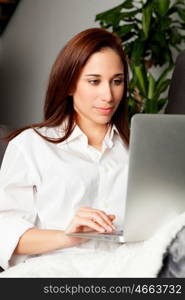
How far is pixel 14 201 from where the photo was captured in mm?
1389

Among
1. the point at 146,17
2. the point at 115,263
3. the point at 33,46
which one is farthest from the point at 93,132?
the point at 33,46

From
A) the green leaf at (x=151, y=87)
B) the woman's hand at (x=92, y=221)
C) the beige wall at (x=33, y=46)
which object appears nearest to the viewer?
the woman's hand at (x=92, y=221)

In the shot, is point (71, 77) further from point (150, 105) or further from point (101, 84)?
point (150, 105)

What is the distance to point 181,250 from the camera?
896 mm

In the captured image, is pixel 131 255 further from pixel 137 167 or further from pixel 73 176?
pixel 73 176

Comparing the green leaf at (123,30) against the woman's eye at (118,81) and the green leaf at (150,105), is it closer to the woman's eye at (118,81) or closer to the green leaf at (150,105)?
the green leaf at (150,105)

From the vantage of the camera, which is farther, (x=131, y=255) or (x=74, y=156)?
(x=74, y=156)

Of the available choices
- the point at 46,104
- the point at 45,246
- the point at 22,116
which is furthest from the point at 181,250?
the point at 22,116

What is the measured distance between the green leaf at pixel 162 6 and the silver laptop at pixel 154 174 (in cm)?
185

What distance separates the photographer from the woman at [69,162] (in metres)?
1.38

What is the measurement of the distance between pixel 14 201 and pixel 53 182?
12 cm

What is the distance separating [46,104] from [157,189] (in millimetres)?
661

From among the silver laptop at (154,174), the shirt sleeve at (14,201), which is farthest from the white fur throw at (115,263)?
the shirt sleeve at (14,201)

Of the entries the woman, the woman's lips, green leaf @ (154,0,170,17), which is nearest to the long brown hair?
the woman
